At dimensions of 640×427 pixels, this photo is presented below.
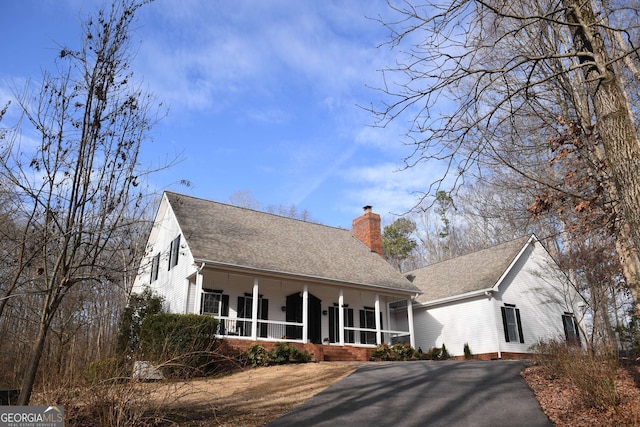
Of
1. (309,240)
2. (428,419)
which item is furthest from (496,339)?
(428,419)

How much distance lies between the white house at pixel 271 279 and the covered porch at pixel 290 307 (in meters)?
0.04

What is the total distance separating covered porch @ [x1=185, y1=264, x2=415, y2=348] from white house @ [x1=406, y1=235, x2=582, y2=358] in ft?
5.52

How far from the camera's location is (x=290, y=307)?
19625mm

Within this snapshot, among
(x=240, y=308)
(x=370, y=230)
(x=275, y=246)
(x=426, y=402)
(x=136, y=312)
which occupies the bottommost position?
(x=426, y=402)

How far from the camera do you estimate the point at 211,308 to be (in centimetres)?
1778

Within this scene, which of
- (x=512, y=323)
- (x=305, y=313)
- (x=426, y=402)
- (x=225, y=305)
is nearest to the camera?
(x=426, y=402)

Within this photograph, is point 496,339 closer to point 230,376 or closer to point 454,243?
point 230,376

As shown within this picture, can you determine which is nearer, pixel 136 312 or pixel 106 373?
pixel 106 373

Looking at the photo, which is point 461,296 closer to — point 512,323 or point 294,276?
point 512,323

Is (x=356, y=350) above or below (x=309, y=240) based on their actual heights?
below

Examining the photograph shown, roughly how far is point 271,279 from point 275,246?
5.73ft

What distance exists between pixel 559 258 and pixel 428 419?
16.4 m

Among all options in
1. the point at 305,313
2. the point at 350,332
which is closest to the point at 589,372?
the point at 305,313

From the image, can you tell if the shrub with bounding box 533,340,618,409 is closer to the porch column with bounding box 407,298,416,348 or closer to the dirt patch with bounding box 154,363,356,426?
the dirt patch with bounding box 154,363,356,426
